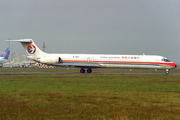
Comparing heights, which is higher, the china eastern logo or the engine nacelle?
the china eastern logo

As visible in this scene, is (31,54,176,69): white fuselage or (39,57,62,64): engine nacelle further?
(39,57,62,64): engine nacelle

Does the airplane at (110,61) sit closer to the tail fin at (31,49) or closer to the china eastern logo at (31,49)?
the tail fin at (31,49)

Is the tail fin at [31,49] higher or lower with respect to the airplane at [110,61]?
higher

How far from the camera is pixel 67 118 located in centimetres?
1119

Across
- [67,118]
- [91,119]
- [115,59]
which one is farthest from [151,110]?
[115,59]

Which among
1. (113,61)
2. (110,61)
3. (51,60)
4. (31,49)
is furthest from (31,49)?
(113,61)

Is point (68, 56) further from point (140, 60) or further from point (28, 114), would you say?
point (28, 114)

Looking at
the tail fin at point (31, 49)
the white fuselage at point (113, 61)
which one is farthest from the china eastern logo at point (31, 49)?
the white fuselage at point (113, 61)

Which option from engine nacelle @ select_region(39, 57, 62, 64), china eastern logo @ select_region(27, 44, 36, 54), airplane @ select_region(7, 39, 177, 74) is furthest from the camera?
china eastern logo @ select_region(27, 44, 36, 54)

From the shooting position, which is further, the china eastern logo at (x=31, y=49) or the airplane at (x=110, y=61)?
the china eastern logo at (x=31, y=49)

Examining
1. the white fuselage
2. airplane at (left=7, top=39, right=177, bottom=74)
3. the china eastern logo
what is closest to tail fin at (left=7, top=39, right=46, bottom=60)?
the china eastern logo

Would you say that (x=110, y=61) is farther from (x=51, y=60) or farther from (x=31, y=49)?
(x=31, y=49)

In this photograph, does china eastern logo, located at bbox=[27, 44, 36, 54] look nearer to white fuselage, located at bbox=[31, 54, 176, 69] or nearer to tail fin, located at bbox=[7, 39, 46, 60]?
tail fin, located at bbox=[7, 39, 46, 60]

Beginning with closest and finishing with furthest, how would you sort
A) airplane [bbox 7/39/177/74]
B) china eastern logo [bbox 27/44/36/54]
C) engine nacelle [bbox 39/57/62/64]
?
airplane [bbox 7/39/177/74] < engine nacelle [bbox 39/57/62/64] < china eastern logo [bbox 27/44/36/54]
